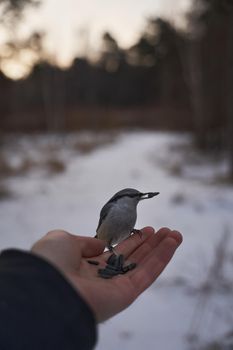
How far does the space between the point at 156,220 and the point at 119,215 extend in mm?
5375

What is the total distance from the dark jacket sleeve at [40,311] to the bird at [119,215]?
352 millimetres

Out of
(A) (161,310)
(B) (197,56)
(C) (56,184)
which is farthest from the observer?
(B) (197,56)

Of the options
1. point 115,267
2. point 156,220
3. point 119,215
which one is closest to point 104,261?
point 115,267

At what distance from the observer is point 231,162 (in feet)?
35.5

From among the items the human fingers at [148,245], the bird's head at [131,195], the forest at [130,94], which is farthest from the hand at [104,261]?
the forest at [130,94]

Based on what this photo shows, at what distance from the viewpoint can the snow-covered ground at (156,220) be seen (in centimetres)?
422

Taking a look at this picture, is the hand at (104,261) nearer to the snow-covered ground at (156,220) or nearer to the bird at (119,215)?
the bird at (119,215)

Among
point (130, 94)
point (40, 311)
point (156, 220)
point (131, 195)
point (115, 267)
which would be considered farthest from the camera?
point (130, 94)

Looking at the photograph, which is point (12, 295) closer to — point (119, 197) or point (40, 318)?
point (40, 318)

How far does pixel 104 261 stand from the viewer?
1840mm

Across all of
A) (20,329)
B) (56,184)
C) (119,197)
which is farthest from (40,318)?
(56,184)

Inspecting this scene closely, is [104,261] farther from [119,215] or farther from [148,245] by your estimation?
[119,215]

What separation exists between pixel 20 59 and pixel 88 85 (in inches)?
1000

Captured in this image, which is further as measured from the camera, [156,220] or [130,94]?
[130,94]
